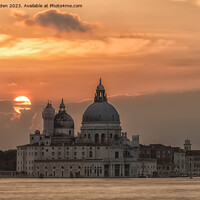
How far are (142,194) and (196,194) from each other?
5.72 metres

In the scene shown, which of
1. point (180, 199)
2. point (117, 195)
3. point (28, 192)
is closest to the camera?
point (180, 199)

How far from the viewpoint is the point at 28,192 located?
120 metres

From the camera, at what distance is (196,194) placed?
11381 centimetres

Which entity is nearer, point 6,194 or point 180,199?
point 180,199

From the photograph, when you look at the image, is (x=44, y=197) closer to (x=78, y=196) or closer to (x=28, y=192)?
(x=78, y=196)

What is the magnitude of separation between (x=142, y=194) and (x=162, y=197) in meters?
6.74

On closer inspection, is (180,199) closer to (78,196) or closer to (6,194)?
(78,196)

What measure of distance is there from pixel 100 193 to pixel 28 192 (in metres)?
8.76

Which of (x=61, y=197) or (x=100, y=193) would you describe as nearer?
(x=61, y=197)

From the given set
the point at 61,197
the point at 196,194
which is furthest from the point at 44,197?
the point at 196,194

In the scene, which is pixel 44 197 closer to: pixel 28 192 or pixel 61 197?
pixel 61 197

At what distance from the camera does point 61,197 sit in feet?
355

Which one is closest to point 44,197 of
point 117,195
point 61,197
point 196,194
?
point 61,197

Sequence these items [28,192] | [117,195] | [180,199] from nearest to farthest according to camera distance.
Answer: [180,199]
[117,195]
[28,192]
